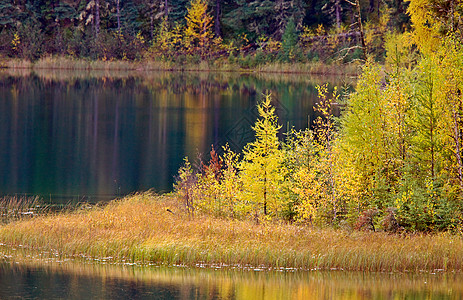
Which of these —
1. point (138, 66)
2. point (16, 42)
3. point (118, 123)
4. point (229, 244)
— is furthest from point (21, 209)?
point (138, 66)

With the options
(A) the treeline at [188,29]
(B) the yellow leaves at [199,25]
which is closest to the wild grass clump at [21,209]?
(A) the treeline at [188,29]

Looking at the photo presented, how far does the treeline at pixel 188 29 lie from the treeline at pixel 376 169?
2646 inches

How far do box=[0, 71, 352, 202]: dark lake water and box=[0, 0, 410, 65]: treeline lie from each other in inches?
201

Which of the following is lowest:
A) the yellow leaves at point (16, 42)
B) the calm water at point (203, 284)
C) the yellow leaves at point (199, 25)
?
the calm water at point (203, 284)

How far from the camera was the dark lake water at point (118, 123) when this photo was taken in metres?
33.9

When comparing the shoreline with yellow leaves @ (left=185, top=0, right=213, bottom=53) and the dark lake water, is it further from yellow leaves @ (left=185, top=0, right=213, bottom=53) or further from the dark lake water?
the dark lake water

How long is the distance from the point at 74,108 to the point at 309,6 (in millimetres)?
47634

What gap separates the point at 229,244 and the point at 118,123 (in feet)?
115

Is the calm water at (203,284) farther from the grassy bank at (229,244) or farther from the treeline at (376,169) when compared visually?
the treeline at (376,169)

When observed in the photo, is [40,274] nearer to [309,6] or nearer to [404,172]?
[404,172]

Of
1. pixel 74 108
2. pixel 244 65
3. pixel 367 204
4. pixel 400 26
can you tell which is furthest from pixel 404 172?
pixel 244 65

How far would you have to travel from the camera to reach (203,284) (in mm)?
17938

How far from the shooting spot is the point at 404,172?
73.7ft

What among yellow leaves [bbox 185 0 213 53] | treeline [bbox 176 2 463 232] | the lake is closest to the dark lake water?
the lake
